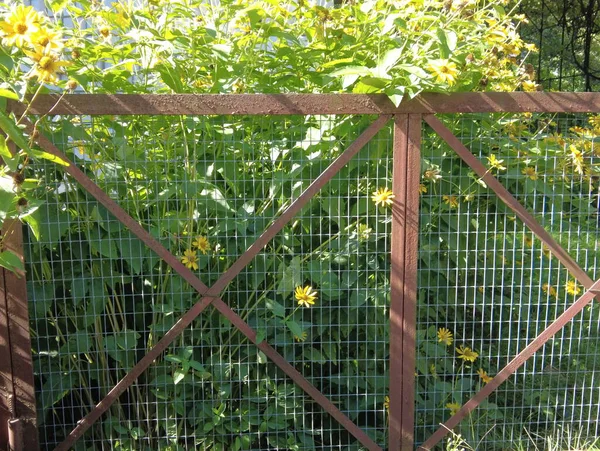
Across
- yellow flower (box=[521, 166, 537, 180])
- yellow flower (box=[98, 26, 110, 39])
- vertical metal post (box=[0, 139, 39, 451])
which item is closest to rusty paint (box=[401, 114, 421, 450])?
yellow flower (box=[521, 166, 537, 180])

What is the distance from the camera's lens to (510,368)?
3209 mm

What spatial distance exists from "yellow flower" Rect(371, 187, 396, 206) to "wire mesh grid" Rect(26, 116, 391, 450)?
0.22 ft

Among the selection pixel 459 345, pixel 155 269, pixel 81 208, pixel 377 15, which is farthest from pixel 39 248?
pixel 459 345

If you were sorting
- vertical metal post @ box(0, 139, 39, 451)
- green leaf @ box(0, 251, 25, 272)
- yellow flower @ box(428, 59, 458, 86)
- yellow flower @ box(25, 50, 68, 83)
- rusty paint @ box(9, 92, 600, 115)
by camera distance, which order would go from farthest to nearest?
1. vertical metal post @ box(0, 139, 39, 451)
2. rusty paint @ box(9, 92, 600, 115)
3. yellow flower @ box(428, 59, 458, 86)
4. green leaf @ box(0, 251, 25, 272)
5. yellow flower @ box(25, 50, 68, 83)

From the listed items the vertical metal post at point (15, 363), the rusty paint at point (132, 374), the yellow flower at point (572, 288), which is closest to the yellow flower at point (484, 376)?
the yellow flower at point (572, 288)

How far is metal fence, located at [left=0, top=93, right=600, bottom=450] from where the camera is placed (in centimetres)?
300

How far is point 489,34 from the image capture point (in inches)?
120

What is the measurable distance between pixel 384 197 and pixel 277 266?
60cm

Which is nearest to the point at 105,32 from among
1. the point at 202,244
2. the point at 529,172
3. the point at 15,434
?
the point at 202,244

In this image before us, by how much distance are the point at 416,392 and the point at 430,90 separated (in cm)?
143

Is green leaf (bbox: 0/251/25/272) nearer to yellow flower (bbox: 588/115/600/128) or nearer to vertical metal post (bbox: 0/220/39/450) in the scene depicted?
vertical metal post (bbox: 0/220/39/450)

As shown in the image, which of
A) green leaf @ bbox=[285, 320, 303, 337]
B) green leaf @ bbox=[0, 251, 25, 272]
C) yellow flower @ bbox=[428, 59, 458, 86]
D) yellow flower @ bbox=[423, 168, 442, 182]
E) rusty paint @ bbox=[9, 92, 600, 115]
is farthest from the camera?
yellow flower @ bbox=[423, 168, 442, 182]

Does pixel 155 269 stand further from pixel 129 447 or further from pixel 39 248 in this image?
pixel 129 447

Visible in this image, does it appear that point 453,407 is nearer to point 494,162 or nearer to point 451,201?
point 451,201
